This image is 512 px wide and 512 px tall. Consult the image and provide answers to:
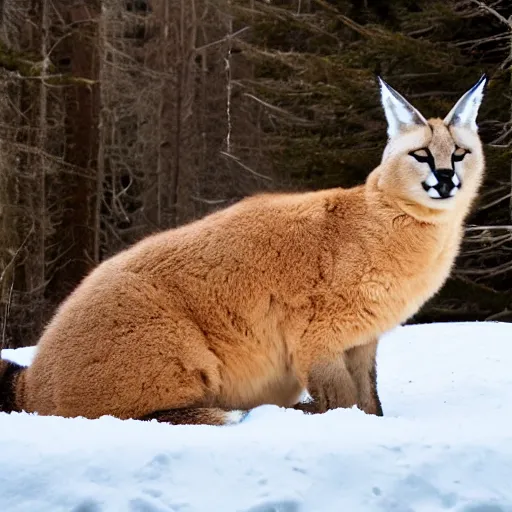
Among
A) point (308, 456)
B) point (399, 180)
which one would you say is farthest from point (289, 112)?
point (308, 456)

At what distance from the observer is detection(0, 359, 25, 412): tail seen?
5746 millimetres

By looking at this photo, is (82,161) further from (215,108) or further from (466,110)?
(466,110)

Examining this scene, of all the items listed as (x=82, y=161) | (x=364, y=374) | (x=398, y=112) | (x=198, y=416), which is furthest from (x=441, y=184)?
(x=82, y=161)

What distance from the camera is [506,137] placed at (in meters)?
16.2

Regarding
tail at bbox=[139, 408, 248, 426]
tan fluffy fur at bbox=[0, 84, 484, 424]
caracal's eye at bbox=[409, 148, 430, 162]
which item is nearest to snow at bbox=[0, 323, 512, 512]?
tail at bbox=[139, 408, 248, 426]

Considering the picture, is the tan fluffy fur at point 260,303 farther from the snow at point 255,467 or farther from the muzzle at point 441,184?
the snow at point 255,467

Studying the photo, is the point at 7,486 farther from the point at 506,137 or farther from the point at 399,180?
the point at 506,137

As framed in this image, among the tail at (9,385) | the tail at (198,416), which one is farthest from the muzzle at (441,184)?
the tail at (9,385)

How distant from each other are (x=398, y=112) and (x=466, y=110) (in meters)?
0.49

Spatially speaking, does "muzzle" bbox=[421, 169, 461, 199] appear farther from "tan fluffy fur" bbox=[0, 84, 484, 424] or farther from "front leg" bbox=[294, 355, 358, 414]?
"front leg" bbox=[294, 355, 358, 414]

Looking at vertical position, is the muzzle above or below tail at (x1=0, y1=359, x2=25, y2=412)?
above

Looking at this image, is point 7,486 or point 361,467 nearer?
point 7,486

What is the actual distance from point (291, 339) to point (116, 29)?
17.2 m

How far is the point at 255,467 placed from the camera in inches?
146
